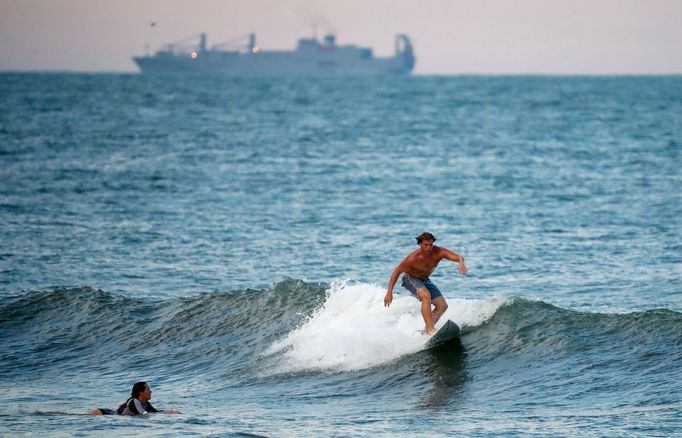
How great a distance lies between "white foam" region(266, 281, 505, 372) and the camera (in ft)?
50.7

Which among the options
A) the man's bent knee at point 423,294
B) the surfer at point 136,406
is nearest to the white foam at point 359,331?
the man's bent knee at point 423,294

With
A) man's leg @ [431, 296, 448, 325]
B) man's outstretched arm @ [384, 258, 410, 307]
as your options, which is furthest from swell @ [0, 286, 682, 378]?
man's outstretched arm @ [384, 258, 410, 307]

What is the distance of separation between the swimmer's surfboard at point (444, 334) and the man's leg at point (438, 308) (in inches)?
7.3

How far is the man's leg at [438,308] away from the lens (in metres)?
14.8

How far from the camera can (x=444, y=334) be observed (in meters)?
15.5

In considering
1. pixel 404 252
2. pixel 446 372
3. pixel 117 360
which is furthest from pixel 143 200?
pixel 446 372

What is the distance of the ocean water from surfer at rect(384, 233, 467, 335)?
0.89 m

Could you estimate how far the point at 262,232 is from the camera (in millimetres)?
29125

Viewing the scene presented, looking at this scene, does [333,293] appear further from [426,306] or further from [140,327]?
[426,306]

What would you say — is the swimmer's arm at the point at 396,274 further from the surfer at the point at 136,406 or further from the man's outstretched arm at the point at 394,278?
the surfer at the point at 136,406

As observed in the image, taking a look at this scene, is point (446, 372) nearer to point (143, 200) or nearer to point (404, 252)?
point (404, 252)

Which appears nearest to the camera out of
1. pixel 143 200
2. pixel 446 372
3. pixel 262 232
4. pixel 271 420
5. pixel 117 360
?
pixel 271 420

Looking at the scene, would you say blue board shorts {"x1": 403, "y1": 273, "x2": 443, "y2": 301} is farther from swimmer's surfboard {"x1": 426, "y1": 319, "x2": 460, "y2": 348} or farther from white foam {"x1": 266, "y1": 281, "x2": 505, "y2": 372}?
white foam {"x1": 266, "y1": 281, "x2": 505, "y2": 372}

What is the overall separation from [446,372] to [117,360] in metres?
5.60
